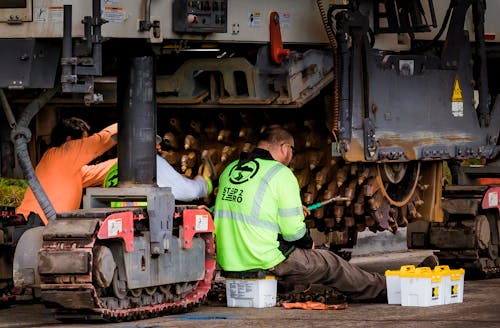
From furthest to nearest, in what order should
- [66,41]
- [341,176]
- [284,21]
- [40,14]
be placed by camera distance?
[341,176]
[284,21]
[40,14]
[66,41]

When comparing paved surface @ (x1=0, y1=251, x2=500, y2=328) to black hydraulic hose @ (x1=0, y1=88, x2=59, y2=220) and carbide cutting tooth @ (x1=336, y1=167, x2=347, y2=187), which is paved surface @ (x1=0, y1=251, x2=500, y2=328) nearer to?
black hydraulic hose @ (x1=0, y1=88, x2=59, y2=220)

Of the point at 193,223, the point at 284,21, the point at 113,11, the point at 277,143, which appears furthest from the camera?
the point at 284,21

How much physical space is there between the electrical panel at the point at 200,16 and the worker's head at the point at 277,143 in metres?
1.01

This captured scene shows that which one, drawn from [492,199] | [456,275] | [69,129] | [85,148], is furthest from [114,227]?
[492,199]

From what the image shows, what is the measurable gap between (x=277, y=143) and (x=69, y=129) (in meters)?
2.04

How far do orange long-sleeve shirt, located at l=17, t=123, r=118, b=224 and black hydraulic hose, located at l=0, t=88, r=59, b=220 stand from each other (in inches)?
60.5

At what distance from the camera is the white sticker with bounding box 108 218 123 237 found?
43.0 ft

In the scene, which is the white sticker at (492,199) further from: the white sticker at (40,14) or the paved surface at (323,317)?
the white sticker at (40,14)

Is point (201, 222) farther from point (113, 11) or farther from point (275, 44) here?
point (113, 11)

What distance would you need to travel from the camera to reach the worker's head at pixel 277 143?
14.8 m

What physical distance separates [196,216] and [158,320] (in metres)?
1.08

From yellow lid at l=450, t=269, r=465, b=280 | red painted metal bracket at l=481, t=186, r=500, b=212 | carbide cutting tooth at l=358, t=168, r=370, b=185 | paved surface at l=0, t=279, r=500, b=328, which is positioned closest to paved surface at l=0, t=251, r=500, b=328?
paved surface at l=0, t=279, r=500, b=328

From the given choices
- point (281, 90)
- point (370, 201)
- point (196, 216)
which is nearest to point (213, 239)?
point (196, 216)

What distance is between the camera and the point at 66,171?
15.3m
